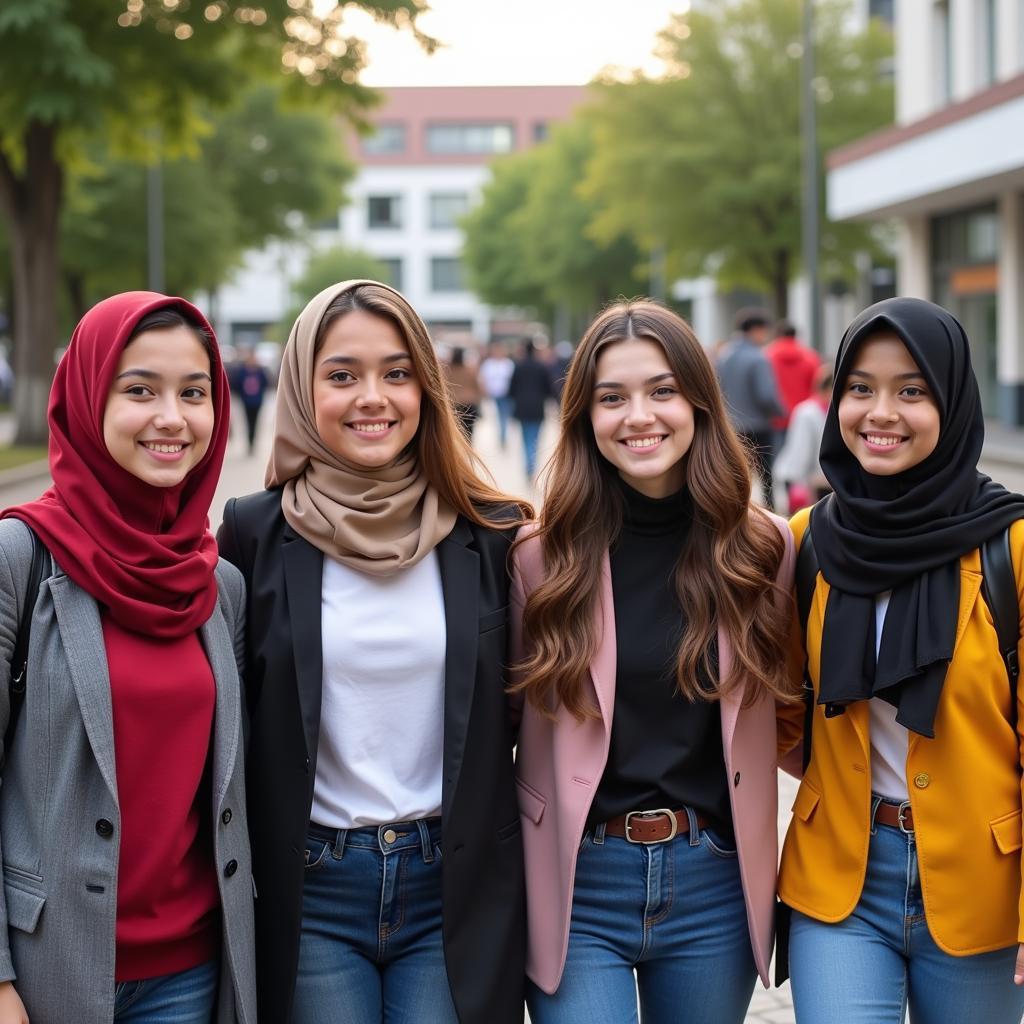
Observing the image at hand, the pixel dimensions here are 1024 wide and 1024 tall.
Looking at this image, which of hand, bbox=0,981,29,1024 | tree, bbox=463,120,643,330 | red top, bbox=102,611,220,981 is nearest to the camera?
hand, bbox=0,981,29,1024

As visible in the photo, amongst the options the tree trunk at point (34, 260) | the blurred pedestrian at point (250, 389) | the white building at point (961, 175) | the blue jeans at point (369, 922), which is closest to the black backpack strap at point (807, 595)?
the blue jeans at point (369, 922)

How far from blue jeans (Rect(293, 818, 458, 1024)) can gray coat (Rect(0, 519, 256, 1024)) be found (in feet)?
1.61

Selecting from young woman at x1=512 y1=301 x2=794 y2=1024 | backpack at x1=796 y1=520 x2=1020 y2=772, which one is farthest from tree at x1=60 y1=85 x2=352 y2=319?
backpack at x1=796 y1=520 x2=1020 y2=772

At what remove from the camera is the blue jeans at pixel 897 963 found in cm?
309

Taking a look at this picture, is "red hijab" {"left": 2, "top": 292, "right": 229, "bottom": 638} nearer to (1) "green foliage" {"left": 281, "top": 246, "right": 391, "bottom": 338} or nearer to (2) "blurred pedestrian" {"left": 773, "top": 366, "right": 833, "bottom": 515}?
(2) "blurred pedestrian" {"left": 773, "top": 366, "right": 833, "bottom": 515}

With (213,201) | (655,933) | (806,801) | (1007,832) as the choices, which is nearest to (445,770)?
(655,933)

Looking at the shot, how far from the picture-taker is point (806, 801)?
3289mm

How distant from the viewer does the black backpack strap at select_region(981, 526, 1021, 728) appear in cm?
308

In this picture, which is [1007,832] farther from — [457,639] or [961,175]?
[961,175]

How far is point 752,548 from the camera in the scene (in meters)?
3.37

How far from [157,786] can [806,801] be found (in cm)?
139

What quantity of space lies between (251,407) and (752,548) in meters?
23.4

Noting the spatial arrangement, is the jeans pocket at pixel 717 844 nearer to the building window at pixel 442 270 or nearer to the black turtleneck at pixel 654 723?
the black turtleneck at pixel 654 723

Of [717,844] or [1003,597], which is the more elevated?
[1003,597]
